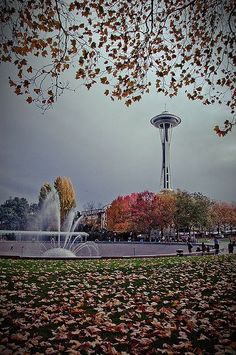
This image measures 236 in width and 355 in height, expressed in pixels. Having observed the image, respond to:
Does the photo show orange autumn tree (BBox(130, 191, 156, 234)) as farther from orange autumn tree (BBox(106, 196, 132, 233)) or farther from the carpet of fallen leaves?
the carpet of fallen leaves

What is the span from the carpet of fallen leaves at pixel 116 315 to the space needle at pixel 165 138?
42116 mm

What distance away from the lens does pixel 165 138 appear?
52500 millimetres

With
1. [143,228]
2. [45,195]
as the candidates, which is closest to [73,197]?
[45,195]

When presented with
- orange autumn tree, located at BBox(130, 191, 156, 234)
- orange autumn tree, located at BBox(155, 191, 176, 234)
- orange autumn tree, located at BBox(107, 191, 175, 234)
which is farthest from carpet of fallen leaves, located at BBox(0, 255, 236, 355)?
orange autumn tree, located at BBox(130, 191, 156, 234)

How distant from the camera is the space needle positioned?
4800cm

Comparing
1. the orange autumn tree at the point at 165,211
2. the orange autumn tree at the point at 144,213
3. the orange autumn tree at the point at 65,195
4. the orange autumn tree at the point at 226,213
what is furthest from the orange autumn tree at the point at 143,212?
the orange autumn tree at the point at 226,213

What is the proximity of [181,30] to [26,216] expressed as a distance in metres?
36.7

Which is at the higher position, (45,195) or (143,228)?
(45,195)

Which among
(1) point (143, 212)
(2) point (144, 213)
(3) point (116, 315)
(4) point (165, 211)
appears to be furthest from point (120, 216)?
(3) point (116, 315)

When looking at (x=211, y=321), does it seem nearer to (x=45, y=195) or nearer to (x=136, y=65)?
(x=136, y=65)

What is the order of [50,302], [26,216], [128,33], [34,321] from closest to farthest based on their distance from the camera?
1. [34,321]
2. [50,302]
3. [128,33]
4. [26,216]

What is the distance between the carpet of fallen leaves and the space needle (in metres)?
42.1

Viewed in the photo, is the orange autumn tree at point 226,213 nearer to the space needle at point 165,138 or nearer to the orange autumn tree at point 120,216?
the orange autumn tree at point 120,216

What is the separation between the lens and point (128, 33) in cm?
429
